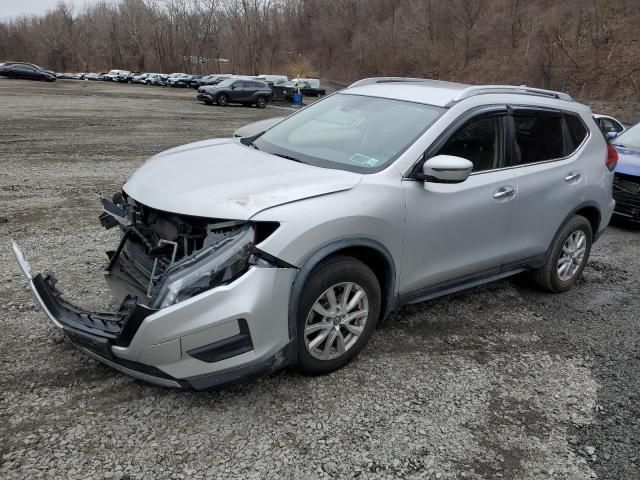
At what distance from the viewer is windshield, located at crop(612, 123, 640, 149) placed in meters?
8.33

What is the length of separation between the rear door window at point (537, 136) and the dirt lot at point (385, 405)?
130 cm

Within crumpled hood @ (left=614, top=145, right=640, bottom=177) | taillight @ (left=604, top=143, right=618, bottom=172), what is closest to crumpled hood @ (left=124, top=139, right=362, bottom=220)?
taillight @ (left=604, top=143, right=618, bottom=172)

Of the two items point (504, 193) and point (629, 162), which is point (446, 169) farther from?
point (629, 162)

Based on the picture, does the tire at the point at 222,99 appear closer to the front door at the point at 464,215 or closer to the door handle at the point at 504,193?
the front door at the point at 464,215

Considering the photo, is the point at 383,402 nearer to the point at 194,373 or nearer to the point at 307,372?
the point at 307,372

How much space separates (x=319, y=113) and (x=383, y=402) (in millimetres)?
2394

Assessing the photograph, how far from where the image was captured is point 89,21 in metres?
92.6

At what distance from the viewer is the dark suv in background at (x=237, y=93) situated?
29406 millimetres

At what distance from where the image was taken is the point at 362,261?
3379 millimetres

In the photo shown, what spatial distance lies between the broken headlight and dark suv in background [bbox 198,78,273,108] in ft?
92.3

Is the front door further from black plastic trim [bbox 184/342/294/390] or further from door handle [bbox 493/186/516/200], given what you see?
black plastic trim [bbox 184/342/294/390]

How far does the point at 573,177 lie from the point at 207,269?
3.41 m

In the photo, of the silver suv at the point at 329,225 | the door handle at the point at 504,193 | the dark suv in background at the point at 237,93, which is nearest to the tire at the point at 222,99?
the dark suv in background at the point at 237,93

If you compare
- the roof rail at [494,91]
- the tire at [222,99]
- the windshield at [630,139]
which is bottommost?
the tire at [222,99]
